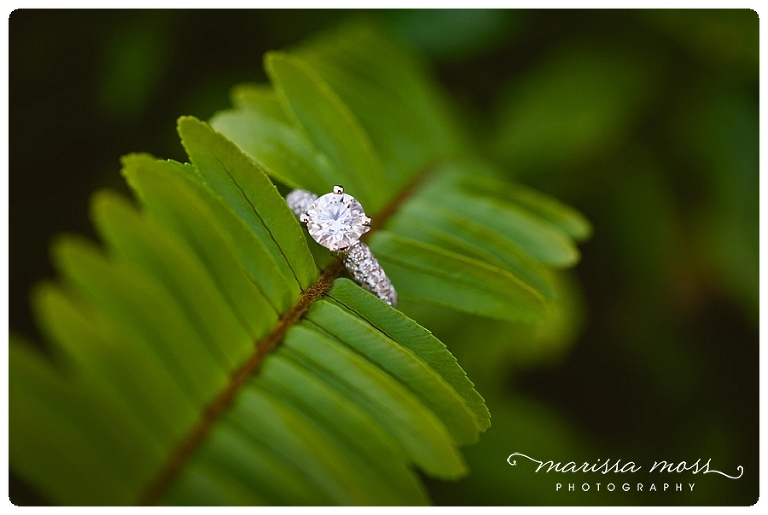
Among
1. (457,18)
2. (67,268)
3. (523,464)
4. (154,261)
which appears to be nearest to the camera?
(154,261)

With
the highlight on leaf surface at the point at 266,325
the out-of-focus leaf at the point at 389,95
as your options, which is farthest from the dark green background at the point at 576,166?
the highlight on leaf surface at the point at 266,325

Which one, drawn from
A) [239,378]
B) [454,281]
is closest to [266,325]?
[239,378]

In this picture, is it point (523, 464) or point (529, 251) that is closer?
point (529, 251)

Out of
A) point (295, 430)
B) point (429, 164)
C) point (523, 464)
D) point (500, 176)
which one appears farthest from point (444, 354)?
point (523, 464)

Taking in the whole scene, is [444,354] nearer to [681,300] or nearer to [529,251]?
[529,251]

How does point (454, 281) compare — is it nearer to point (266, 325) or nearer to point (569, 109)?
point (266, 325)

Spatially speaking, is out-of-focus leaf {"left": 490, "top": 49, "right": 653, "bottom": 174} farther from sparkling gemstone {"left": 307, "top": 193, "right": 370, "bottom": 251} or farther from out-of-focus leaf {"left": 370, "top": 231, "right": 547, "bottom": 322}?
sparkling gemstone {"left": 307, "top": 193, "right": 370, "bottom": 251}
